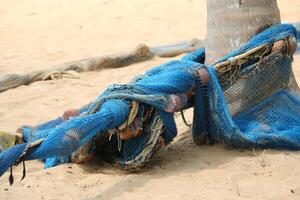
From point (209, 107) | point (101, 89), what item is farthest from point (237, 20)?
point (101, 89)

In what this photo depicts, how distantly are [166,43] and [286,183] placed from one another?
5.96 meters

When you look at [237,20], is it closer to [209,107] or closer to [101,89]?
[209,107]

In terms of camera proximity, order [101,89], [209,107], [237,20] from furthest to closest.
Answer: [101,89]
[237,20]
[209,107]

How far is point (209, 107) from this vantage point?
3.85 m

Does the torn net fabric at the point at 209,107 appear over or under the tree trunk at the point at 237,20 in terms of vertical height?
under

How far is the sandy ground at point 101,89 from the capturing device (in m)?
3.38

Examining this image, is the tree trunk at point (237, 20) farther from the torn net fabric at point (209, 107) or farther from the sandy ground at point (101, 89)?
the sandy ground at point (101, 89)

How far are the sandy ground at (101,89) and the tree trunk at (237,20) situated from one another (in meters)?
0.74

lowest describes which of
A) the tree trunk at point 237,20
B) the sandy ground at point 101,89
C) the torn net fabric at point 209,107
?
the sandy ground at point 101,89

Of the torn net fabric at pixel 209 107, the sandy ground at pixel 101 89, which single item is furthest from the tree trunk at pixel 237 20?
the sandy ground at pixel 101 89

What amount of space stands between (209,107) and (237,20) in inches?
28.6

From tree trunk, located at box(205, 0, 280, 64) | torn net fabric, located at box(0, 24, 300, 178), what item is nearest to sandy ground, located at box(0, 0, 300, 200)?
torn net fabric, located at box(0, 24, 300, 178)

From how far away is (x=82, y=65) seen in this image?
7.54 metres

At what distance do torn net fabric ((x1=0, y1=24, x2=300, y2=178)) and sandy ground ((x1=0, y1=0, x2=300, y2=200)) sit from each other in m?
0.14
